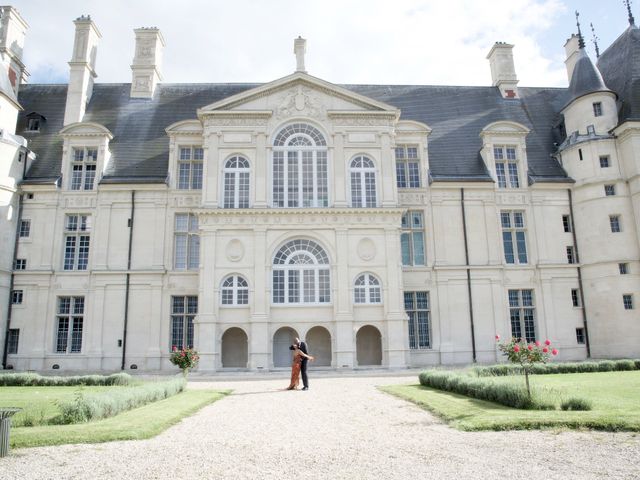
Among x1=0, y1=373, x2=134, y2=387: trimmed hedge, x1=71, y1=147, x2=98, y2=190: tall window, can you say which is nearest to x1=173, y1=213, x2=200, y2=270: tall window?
x1=71, y1=147, x2=98, y2=190: tall window

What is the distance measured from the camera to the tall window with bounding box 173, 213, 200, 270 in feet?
90.5

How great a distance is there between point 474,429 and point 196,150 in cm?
2351

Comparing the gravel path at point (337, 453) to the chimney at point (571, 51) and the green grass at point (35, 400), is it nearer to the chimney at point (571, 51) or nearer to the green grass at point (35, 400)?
the green grass at point (35, 400)

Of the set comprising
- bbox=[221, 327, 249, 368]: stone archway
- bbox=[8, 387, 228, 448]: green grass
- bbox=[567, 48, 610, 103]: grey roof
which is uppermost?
bbox=[567, 48, 610, 103]: grey roof

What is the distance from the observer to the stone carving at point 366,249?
25.7 meters

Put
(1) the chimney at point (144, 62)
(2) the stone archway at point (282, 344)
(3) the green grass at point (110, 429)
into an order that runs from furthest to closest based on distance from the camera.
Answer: (1) the chimney at point (144, 62)
(2) the stone archway at point (282, 344)
(3) the green grass at point (110, 429)

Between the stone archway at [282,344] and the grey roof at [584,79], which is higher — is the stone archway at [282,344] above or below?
Answer: below

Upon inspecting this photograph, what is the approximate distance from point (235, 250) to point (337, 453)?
18.4m

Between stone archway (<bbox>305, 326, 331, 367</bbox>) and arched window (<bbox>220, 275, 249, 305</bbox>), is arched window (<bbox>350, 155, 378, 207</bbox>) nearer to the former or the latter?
stone archway (<bbox>305, 326, 331, 367</bbox>)

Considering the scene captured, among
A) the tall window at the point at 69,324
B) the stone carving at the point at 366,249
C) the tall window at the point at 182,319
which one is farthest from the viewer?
the tall window at the point at 182,319

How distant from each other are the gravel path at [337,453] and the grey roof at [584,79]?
25.1m

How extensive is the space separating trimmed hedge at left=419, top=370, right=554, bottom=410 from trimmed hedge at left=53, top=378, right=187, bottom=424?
25.4 ft

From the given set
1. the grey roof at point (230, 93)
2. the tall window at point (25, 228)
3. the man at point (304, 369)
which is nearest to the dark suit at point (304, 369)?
the man at point (304, 369)

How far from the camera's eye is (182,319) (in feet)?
88.9
